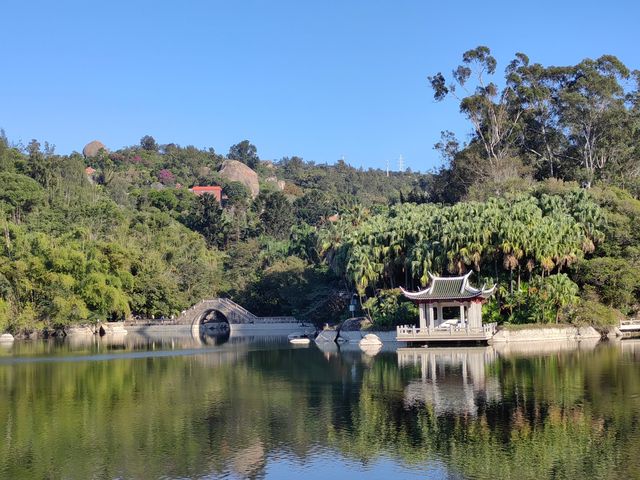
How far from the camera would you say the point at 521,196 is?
5575cm

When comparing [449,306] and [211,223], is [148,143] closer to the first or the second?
[211,223]

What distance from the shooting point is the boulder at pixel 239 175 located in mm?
165500

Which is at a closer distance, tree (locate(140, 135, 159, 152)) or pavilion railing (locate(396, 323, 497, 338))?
pavilion railing (locate(396, 323, 497, 338))

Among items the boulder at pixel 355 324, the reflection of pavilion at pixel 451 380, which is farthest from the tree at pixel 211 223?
the reflection of pavilion at pixel 451 380

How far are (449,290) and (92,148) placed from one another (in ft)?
457

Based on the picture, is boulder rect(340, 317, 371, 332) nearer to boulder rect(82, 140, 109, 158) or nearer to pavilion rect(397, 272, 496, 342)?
pavilion rect(397, 272, 496, 342)

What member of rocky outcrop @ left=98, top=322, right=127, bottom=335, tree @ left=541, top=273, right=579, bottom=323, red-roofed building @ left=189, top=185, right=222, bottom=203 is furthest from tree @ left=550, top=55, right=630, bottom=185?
red-roofed building @ left=189, top=185, right=222, bottom=203

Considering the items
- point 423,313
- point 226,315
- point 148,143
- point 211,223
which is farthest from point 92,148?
point 423,313

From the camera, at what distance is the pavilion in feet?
157

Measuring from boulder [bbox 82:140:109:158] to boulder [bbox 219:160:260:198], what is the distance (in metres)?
26.6

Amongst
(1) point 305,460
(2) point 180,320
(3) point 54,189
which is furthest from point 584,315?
(3) point 54,189

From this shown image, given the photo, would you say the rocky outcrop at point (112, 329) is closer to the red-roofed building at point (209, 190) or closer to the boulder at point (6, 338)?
the boulder at point (6, 338)

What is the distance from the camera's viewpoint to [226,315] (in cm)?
7869

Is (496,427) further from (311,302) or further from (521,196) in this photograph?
(311,302)
